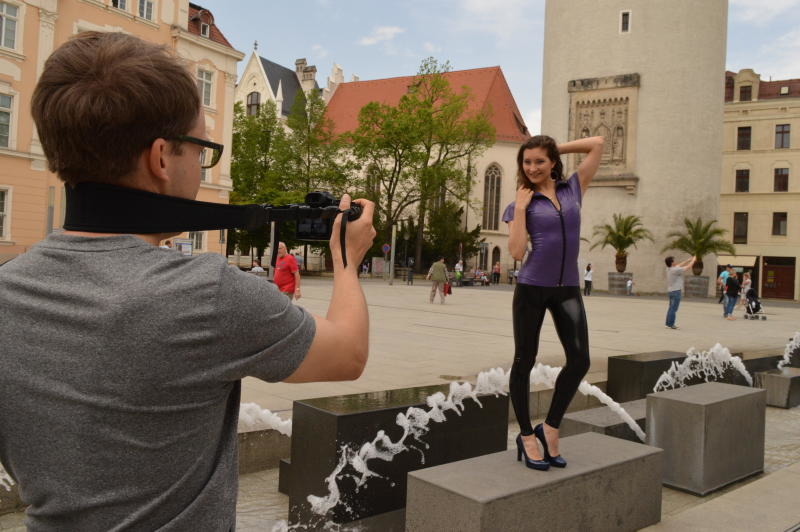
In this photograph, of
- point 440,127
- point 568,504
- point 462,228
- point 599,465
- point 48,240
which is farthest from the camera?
point 462,228

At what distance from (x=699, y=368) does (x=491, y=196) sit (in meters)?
55.5

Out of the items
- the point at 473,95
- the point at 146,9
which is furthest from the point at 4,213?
the point at 473,95

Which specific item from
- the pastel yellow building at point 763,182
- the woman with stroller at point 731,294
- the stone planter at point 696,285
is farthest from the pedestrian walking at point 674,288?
the pastel yellow building at point 763,182

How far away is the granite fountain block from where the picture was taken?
12.6 feet

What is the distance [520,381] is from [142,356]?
275 centimetres

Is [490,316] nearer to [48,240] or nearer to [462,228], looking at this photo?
[48,240]

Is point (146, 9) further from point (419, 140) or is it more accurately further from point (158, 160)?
point (158, 160)

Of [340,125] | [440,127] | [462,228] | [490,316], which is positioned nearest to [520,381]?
[490,316]

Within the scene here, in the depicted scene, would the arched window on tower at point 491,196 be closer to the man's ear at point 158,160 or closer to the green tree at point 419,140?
the green tree at point 419,140

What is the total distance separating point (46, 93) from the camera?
1.13m

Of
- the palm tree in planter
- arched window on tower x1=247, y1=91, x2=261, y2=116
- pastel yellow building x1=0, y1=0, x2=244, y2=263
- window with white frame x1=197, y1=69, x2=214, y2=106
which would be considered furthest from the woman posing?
arched window on tower x1=247, y1=91, x2=261, y2=116

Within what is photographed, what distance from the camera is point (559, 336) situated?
350 centimetres

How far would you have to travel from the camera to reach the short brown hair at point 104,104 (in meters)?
1.10

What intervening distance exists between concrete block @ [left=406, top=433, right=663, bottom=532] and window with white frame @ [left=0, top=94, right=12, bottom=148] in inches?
1078
